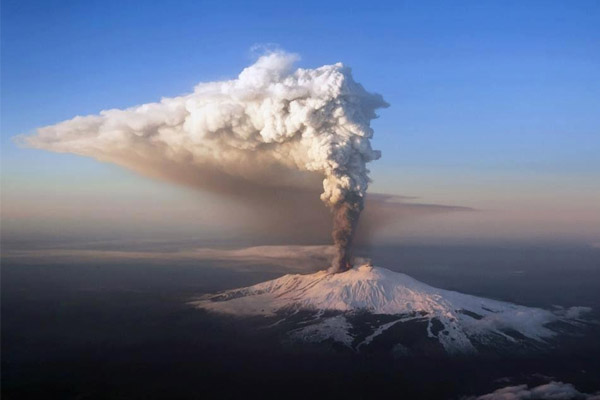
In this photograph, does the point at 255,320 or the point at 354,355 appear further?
the point at 255,320

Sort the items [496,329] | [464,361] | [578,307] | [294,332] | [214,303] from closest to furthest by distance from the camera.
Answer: [464,361] < [294,332] < [496,329] < [214,303] < [578,307]

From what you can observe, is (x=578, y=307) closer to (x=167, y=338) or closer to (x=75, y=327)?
(x=167, y=338)

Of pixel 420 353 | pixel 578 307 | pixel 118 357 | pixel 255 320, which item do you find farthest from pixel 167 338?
pixel 578 307

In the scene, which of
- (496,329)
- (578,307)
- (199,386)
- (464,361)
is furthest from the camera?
(578,307)

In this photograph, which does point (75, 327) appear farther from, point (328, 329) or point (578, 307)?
point (578, 307)

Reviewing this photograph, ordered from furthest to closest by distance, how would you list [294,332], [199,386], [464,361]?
[294,332] → [464,361] → [199,386]

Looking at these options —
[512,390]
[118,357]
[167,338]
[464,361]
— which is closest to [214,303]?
[167,338]
